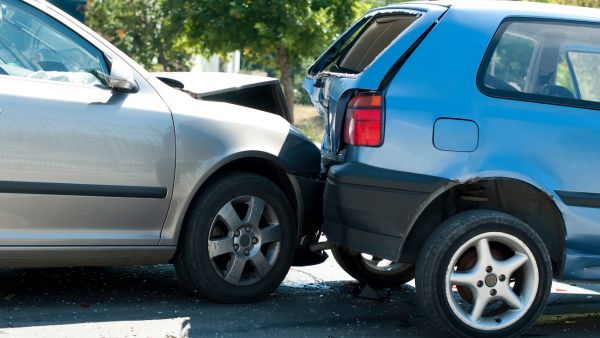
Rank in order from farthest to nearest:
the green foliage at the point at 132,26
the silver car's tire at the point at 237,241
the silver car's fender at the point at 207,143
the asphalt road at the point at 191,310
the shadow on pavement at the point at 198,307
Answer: the green foliage at the point at 132,26
the silver car's tire at the point at 237,241
the silver car's fender at the point at 207,143
the shadow on pavement at the point at 198,307
the asphalt road at the point at 191,310

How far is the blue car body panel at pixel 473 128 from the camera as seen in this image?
5.11 metres

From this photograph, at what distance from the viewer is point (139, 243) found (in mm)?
5605

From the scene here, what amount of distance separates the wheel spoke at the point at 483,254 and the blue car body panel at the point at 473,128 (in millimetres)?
334

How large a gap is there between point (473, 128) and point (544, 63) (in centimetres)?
60

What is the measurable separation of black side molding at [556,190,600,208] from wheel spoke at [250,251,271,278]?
170cm

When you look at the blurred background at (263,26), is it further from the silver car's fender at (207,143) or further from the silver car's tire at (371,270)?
the silver car's fender at (207,143)

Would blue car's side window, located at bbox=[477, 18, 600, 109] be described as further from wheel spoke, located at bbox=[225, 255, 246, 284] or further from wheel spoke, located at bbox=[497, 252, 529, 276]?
wheel spoke, located at bbox=[225, 255, 246, 284]

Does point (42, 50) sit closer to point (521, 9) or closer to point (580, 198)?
point (521, 9)

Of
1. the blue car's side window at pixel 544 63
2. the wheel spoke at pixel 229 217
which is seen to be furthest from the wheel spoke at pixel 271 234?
the blue car's side window at pixel 544 63

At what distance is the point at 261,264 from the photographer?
589 cm

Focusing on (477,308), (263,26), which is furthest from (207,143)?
(263,26)

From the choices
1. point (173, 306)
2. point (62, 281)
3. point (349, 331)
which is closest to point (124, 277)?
point (62, 281)

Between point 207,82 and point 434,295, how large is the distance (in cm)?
206

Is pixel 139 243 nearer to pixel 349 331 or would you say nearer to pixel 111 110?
pixel 111 110
